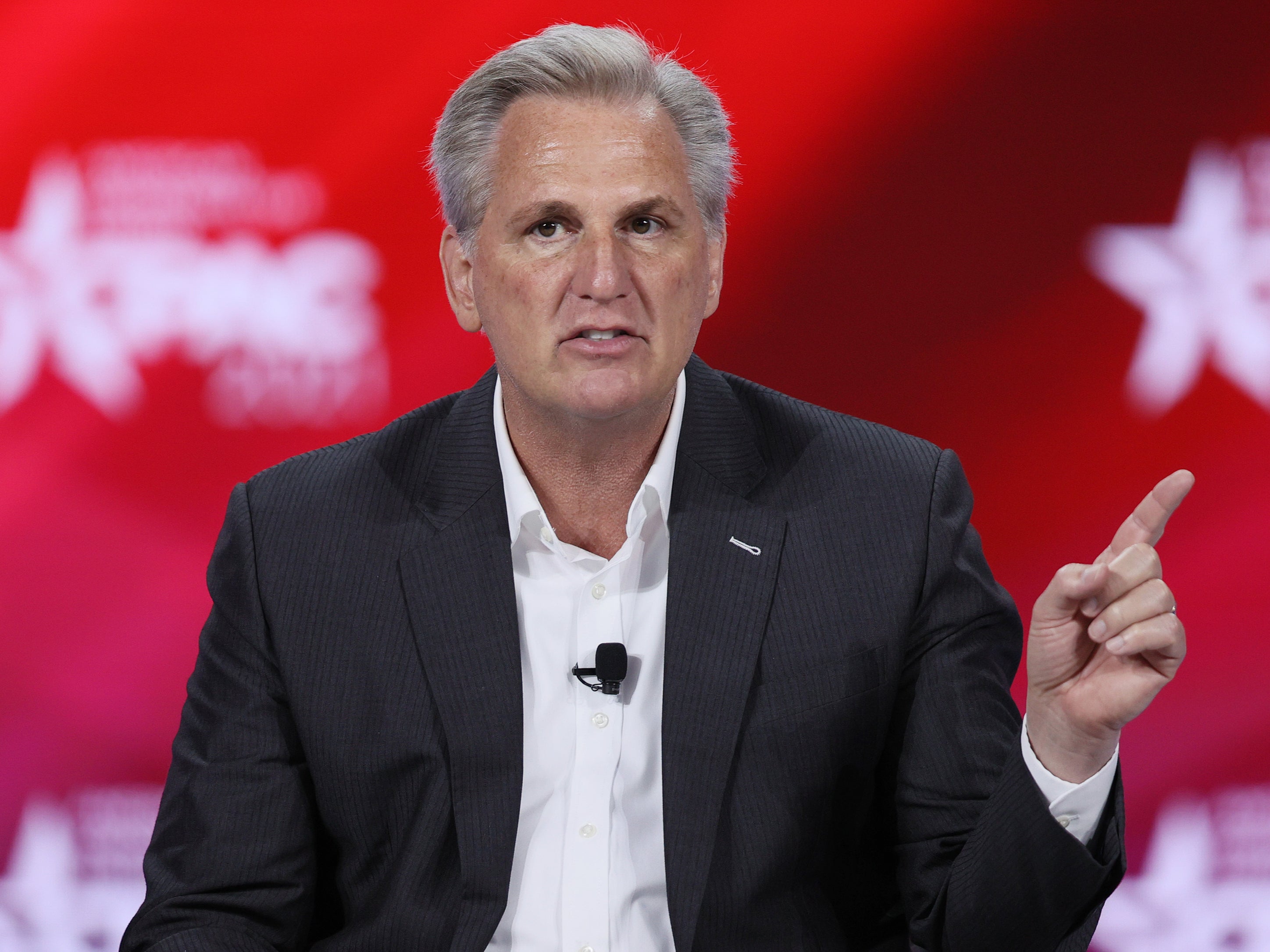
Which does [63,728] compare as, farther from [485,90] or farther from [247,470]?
[485,90]

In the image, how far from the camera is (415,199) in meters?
3.03

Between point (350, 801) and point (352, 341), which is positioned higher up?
point (352, 341)

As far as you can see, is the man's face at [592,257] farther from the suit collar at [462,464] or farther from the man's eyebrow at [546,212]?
the suit collar at [462,464]

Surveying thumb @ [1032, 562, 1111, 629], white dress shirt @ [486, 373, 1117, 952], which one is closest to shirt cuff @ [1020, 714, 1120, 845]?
thumb @ [1032, 562, 1111, 629]

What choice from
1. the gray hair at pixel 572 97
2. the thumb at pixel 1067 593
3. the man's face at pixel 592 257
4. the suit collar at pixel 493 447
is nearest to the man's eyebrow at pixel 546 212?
the man's face at pixel 592 257

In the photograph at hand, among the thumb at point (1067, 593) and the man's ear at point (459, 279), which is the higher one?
the man's ear at point (459, 279)

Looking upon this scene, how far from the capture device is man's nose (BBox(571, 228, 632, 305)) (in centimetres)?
205

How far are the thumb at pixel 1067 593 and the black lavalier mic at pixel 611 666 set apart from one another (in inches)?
23.9

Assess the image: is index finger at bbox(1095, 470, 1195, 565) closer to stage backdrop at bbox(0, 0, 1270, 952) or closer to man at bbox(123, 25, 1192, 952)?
man at bbox(123, 25, 1192, 952)

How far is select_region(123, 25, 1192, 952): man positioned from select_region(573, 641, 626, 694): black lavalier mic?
4 centimetres

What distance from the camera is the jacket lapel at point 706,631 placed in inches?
78.7

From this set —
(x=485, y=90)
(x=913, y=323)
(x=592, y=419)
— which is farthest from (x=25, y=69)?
(x=913, y=323)

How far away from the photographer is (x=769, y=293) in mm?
3055

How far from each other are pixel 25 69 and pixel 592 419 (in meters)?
1.74
